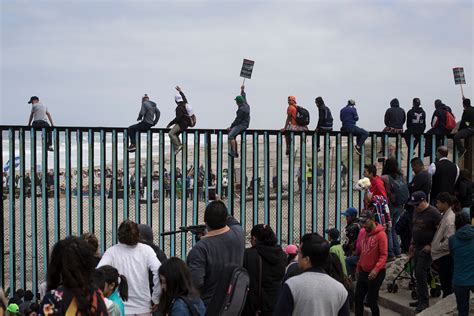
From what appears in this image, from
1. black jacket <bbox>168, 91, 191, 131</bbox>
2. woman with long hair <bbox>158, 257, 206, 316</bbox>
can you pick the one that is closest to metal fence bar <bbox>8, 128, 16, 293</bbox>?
black jacket <bbox>168, 91, 191, 131</bbox>

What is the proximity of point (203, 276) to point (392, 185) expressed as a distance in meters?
6.02

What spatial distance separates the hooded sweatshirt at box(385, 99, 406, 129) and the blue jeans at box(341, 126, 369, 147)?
670 mm

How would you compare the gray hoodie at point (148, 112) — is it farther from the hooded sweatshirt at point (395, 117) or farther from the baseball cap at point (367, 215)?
the baseball cap at point (367, 215)

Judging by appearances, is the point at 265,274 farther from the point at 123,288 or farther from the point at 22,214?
the point at 22,214

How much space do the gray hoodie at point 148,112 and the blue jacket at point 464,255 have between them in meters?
6.11

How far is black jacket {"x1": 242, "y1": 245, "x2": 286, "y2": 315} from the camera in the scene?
25.2ft

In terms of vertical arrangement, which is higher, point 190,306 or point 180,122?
point 180,122

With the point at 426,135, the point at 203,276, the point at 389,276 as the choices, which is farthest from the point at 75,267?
the point at 426,135

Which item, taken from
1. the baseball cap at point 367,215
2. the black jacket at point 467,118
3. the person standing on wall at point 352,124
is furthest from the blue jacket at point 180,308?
the black jacket at point 467,118

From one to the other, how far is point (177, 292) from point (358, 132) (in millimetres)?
9067

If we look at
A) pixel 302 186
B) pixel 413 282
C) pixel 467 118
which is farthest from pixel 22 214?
pixel 467 118

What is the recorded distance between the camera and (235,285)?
6.05 m

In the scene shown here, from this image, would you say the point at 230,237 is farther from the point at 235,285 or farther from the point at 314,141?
the point at 314,141

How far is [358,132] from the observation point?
1410 centimetres
